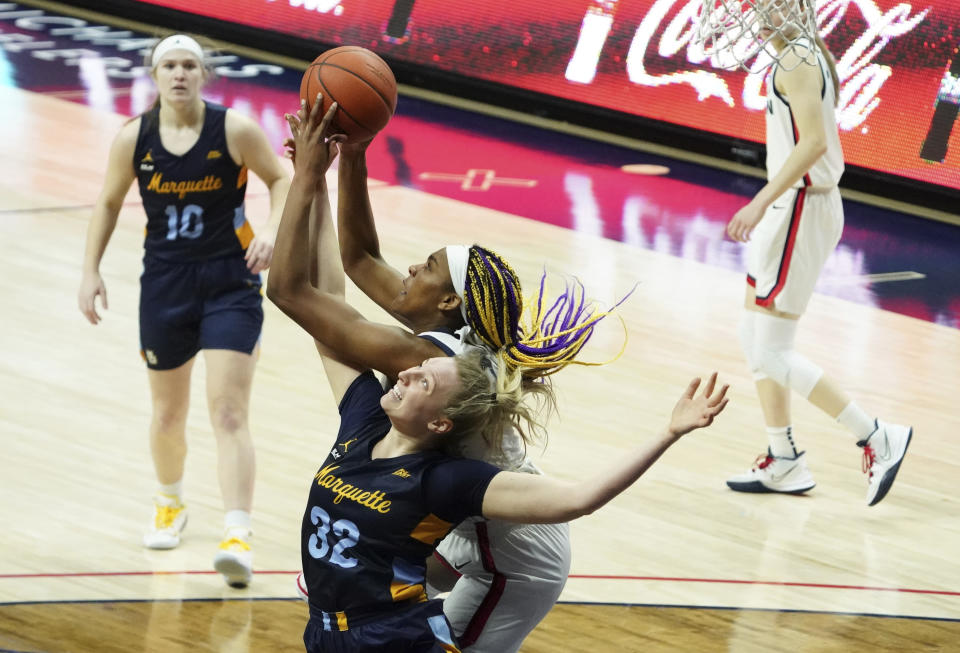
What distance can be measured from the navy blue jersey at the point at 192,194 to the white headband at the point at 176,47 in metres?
0.21

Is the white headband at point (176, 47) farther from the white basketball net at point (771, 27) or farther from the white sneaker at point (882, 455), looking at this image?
the white sneaker at point (882, 455)

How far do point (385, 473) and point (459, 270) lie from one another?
0.48m

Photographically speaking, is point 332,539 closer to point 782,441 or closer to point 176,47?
point 176,47

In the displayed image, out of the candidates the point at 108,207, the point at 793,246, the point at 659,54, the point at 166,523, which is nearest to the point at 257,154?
the point at 108,207

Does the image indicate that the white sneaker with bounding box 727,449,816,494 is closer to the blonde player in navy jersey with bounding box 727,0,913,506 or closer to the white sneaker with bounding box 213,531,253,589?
the blonde player in navy jersey with bounding box 727,0,913,506

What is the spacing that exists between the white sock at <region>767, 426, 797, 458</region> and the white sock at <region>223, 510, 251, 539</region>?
7.21 ft

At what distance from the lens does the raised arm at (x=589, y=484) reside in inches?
101

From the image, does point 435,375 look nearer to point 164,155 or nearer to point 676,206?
point 164,155

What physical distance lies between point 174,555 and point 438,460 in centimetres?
207

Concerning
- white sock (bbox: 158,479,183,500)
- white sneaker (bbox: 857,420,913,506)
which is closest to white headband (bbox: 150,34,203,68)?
white sock (bbox: 158,479,183,500)

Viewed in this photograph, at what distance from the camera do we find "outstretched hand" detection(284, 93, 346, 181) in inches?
117

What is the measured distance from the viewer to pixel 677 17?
457 inches

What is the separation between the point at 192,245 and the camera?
4.66m

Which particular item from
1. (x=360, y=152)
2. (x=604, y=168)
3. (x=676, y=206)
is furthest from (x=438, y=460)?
(x=604, y=168)
